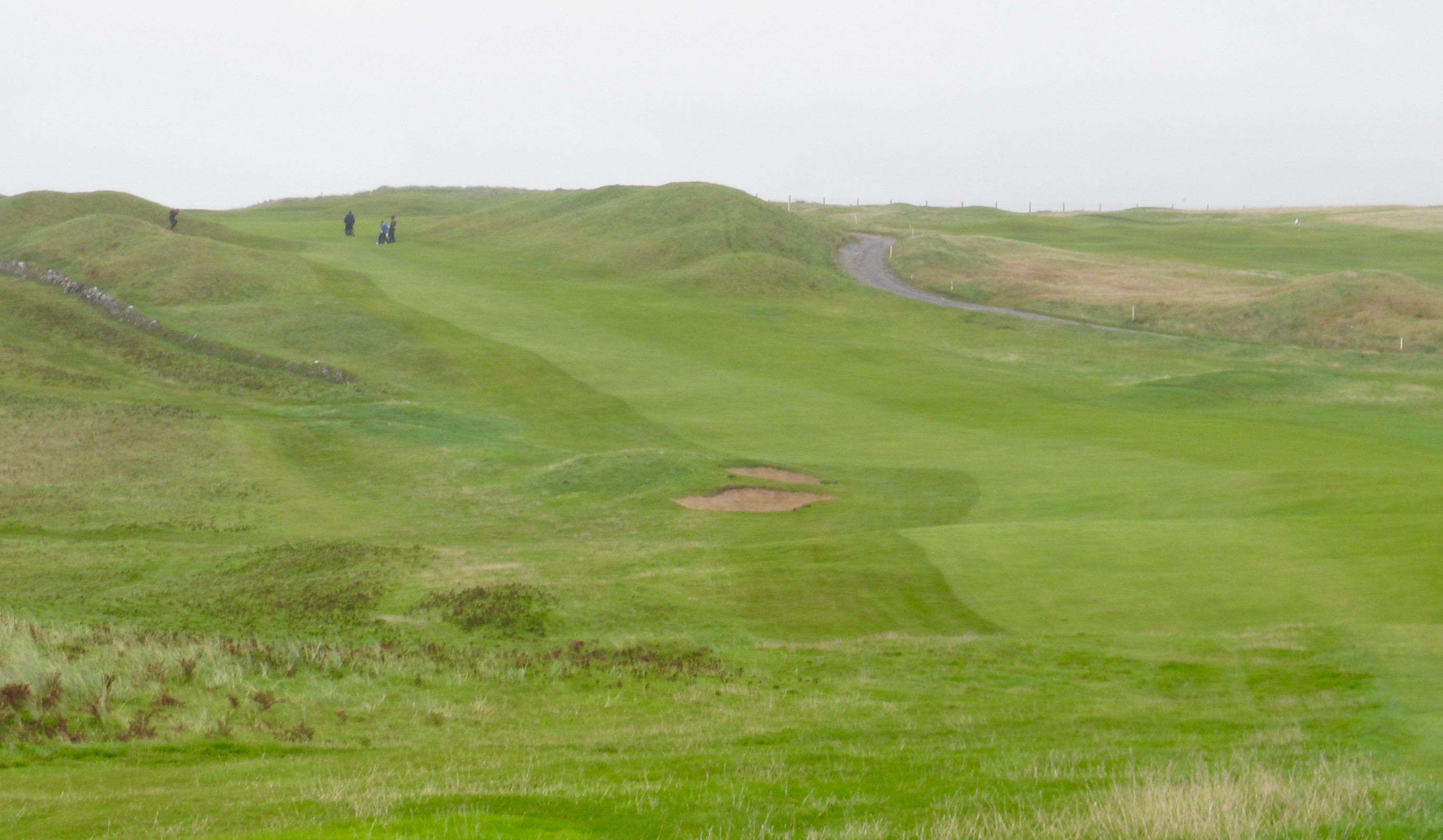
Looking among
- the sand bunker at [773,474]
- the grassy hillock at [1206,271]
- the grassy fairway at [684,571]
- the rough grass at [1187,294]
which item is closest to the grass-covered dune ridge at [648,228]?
the rough grass at [1187,294]

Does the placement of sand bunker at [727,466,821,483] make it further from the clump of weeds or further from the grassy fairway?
the clump of weeds

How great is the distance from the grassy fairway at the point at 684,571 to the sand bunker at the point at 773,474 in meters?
0.50

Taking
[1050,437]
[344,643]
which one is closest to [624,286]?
[1050,437]

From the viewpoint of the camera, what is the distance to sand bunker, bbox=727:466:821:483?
34.6 metres

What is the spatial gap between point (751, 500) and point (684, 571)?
8073 mm

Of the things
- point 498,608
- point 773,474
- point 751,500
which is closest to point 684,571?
point 498,608

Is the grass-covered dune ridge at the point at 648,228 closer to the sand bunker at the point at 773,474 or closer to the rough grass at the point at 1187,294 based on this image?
the rough grass at the point at 1187,294

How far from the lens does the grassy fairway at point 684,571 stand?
1033 centimetres

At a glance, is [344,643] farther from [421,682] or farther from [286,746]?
[286,746]

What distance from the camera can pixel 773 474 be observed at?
35281 mm

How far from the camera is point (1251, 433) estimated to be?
38.9 m

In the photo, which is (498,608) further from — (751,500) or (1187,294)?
(1187,294)

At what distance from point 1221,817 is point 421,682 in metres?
11.5

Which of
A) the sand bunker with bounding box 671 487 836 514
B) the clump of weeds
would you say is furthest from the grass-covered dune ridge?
the clump of weeds
